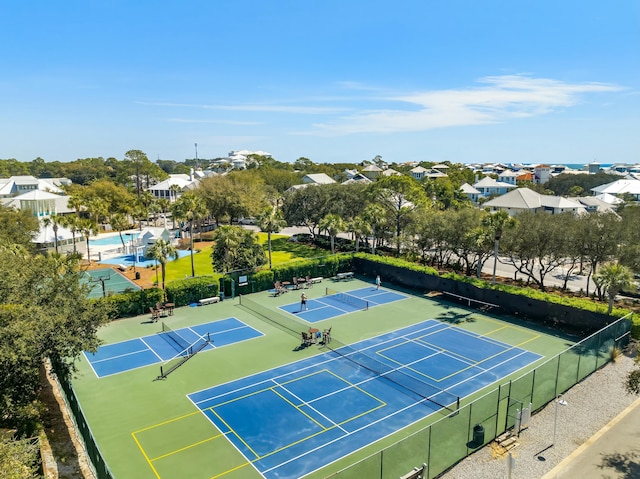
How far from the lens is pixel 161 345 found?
27.5m

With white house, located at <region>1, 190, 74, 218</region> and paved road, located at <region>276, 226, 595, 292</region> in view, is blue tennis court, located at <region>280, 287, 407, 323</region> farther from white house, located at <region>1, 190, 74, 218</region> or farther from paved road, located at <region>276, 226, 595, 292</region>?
white house, located at <region>1, 190, 74, 218</region>

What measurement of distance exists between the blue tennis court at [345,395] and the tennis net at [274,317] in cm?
383

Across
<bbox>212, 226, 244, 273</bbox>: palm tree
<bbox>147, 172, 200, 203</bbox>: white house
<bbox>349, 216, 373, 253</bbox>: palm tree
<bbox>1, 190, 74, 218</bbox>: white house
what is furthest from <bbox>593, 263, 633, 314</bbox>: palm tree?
<bbox>147, 172, 200, 203</bbox>: white house

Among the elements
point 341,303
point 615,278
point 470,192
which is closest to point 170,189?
point 341,303

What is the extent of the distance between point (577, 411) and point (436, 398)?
5.95 meters

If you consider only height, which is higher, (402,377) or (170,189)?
(170,189)

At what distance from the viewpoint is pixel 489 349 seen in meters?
26.5

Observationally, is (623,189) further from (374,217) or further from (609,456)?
(609,456)

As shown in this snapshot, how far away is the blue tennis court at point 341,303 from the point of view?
109 feet

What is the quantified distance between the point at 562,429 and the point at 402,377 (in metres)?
7.42

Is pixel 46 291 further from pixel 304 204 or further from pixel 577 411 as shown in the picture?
pixel 304 204

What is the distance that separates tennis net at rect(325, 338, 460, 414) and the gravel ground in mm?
3216

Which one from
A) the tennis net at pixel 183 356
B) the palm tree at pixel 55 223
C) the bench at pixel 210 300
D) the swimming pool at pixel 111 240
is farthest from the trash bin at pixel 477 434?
the swimming pool at pixel 111 240

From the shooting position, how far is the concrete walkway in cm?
1531
